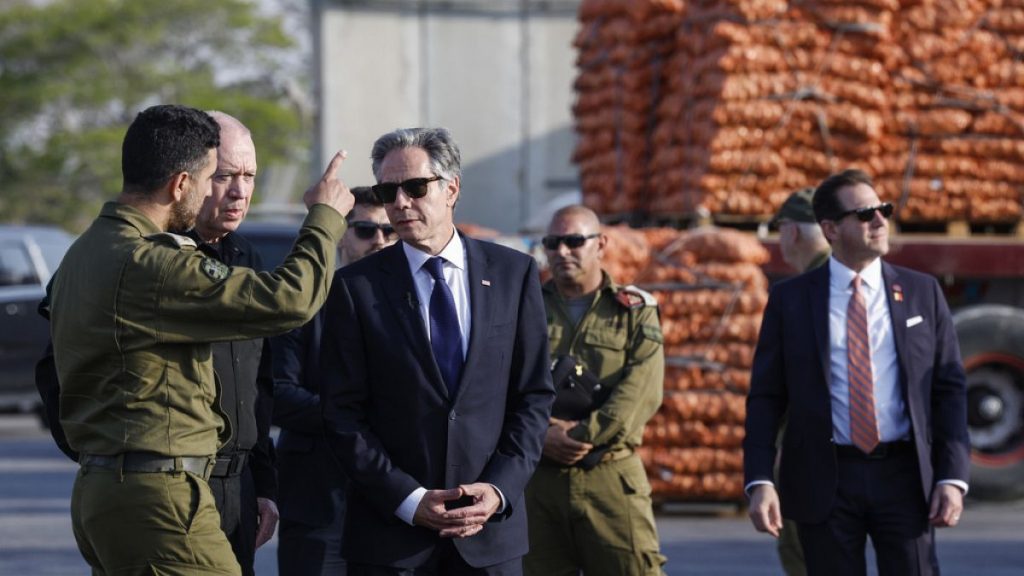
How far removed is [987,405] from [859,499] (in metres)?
6.08

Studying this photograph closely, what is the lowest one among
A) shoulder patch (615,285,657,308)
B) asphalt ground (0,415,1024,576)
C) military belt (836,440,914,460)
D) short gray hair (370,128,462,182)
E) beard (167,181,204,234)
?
asphalt ground (0,415,1024,576)

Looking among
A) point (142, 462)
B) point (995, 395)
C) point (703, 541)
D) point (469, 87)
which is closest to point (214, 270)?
point (142, 462)

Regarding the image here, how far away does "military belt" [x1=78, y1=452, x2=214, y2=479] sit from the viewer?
4.68 m

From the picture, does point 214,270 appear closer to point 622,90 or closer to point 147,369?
point 147,369

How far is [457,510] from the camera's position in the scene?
5066 millimetres

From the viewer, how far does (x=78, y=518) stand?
187 inches

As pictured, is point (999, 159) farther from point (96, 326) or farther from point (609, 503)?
point (96, 326)

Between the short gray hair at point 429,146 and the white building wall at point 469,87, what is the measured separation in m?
12.0

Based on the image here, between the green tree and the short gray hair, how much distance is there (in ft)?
125

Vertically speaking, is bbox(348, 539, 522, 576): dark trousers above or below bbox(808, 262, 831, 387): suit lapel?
below

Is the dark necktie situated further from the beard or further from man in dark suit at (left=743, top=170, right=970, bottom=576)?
man in dark suit at (left=743, top=170, right=970, bottom=576)

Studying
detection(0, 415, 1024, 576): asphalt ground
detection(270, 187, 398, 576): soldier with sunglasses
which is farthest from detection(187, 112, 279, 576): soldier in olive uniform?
detection(0, 415, 1024, 576): asphalt ground

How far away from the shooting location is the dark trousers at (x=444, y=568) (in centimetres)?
516

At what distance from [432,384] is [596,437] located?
1740 mm
